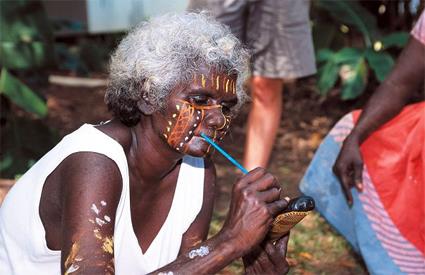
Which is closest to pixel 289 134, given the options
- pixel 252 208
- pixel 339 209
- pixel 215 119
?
pixel 339 209

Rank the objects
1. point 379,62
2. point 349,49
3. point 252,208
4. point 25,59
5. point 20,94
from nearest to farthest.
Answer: point 252,208 < point 20,94 < point 25,59 < point 379,62 < point 349,49

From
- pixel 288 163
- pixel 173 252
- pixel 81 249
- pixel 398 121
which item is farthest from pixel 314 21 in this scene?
pixel 81 249

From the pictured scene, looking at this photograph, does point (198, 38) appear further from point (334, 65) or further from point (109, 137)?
point (334, 65)

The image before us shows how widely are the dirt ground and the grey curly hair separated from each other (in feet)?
4.92

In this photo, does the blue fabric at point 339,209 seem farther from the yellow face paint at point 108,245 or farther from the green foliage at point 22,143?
the green foliage at point 22,143

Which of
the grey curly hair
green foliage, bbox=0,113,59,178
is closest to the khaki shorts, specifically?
green foliage, bbox=0,113,59,178

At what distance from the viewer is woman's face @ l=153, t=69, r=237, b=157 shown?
2250mm

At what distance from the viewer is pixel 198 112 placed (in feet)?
7.40

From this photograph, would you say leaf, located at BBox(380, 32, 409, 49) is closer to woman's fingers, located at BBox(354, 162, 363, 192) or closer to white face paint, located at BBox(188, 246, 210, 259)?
woman's fingers, located at BBox(354, 162, 363, 192)

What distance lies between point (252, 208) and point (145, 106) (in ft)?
1.79

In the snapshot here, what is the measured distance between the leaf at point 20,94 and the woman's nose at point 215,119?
293 centimetres

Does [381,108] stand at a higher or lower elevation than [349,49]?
higher

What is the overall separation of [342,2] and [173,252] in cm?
432

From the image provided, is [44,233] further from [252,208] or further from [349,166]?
[349,166]
